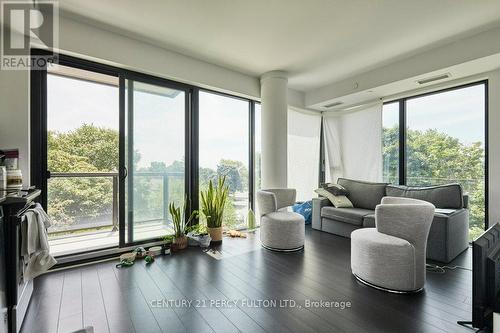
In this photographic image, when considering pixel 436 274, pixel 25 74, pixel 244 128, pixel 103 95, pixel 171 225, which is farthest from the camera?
pixel 244 128

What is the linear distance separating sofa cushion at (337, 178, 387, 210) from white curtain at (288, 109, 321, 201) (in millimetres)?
873

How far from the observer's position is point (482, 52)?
2.77 metres

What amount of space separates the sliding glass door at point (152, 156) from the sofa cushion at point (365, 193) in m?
3.04

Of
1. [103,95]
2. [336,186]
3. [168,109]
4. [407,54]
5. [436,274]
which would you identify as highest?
[407,54]

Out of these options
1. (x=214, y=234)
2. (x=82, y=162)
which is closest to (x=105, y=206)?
(x=82, y=162)

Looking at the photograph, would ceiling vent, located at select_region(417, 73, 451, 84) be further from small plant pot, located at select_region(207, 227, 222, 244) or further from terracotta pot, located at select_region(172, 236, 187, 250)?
terracotta pot, located at select_region(172, 236, 187, 250)

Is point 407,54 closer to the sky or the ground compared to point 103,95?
closer to the sky

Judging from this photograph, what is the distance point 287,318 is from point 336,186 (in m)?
2.98

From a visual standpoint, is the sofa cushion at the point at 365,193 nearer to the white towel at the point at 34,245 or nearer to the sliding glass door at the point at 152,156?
the sliding glass door at the point at 152,156

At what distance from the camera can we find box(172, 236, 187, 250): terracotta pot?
3146mm

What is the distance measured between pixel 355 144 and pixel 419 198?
165 cm

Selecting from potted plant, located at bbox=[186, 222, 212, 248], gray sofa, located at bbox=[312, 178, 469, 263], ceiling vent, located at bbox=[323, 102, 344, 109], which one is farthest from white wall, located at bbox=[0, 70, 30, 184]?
ceiling vent, located at bbox=[323, 102, 344, 109]

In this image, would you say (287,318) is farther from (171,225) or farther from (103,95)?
(103,95)

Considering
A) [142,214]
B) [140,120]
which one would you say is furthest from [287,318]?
[140,120]
